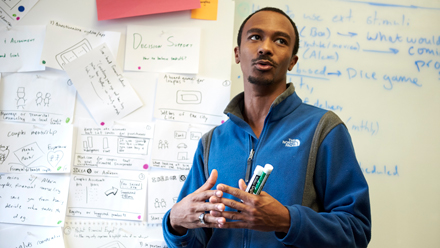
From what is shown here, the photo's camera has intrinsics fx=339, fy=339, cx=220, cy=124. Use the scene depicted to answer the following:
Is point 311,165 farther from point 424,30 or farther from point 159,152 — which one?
point 424,30

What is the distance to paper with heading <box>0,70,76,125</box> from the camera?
1389 mm

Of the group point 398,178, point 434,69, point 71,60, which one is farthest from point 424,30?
point 71,60

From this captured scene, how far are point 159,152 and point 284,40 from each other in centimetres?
63

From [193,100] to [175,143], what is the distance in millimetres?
185

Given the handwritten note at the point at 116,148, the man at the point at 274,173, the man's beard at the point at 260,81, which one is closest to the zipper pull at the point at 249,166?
the man at the point at 274,173

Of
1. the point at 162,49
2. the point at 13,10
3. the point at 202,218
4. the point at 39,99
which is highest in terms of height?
the point at 13,10

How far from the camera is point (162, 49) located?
138cm

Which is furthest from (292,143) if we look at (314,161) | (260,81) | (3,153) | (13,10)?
(13,10)

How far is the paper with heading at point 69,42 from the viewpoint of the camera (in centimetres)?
139

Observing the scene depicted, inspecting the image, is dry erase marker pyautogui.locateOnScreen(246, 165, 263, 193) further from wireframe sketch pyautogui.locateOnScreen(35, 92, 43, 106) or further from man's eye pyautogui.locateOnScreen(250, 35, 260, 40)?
wireframe sketch pyautogui.locateOnScreen(35, 92, 43, 106)

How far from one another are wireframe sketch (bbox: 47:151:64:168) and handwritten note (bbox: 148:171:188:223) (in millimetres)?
369

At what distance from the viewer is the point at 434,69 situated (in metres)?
1.46

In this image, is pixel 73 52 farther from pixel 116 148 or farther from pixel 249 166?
pixel 249 166

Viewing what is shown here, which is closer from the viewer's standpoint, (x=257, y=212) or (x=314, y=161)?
(x=257, y=212)
